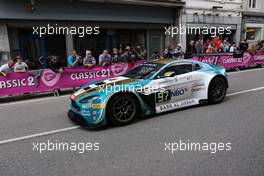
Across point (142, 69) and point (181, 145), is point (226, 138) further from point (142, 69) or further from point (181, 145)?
point (142, 69)

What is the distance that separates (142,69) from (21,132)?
3.16 m

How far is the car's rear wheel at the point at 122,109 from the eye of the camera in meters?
5.11

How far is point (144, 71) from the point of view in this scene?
20.0ft

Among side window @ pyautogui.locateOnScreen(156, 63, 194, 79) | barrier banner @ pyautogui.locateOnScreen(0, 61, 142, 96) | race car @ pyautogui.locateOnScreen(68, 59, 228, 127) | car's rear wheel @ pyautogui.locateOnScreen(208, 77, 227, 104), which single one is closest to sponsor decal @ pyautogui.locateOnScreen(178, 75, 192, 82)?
race car @ pyautogui.locateOnScreen(68, 59, 228, 127)

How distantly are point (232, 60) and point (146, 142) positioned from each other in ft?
37.9

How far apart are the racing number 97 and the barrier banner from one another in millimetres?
5144

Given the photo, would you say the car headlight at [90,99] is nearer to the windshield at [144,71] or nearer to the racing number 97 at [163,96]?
the windshield at [144,71]

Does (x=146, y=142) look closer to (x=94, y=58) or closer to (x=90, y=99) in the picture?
(x=90, y=99)

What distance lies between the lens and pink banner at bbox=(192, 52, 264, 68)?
13.5 m

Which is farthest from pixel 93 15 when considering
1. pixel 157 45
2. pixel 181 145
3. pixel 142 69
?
pixel 181 145

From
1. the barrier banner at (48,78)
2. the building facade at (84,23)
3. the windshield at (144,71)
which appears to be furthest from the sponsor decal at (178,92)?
the building facade at (84,23)

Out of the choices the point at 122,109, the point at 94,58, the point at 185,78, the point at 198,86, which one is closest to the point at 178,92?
the point at 185,78

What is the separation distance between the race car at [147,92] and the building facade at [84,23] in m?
8.76

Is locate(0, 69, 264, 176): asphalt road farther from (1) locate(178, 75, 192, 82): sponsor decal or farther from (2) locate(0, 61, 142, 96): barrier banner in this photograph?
(2) locate(0, 61, 142, 96): barrier banner
